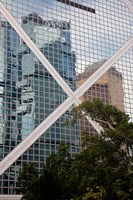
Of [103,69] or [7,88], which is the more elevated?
[103,69]

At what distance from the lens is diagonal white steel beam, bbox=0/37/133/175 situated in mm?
34062

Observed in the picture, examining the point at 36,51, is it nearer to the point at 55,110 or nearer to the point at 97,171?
the point at 55,110

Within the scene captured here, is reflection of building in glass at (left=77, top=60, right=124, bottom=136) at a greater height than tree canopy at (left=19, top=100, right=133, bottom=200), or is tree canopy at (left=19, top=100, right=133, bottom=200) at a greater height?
reflection of building in glass at (left=77, top=60, right=124, bottom=136)

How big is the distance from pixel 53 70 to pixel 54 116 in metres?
4.93

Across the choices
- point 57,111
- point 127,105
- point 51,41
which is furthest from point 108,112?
point 127,105

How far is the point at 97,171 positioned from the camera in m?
20.5

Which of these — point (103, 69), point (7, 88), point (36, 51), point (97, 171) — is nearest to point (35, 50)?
point (36, 51)

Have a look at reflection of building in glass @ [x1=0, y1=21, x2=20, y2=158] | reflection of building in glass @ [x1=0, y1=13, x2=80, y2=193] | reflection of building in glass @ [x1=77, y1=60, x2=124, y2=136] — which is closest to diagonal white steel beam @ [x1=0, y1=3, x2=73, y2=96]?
reflection of building in glass @ [x1=0, y1=13, x2=80, y2=193]

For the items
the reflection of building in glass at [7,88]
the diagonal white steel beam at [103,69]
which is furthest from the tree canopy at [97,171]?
the diagonal white steel beam at [103,69]

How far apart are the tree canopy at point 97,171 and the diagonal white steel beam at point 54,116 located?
11751 mm

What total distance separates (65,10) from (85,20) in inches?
109

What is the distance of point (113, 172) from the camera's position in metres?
20.1

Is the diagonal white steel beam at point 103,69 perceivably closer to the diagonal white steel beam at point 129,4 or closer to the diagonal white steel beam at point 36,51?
the diagonal white steel beam at point 36,51

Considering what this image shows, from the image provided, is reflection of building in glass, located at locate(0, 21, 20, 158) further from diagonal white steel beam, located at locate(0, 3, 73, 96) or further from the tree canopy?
the tree canopy
